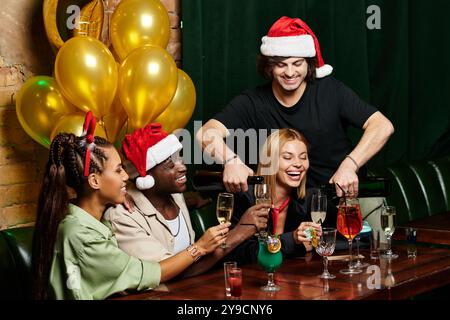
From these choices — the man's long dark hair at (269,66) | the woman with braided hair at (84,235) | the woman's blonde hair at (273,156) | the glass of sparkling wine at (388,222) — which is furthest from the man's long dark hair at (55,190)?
the man's long dark hair at (269,66)

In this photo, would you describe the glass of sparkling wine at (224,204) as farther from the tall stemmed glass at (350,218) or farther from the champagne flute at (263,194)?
the tall stemmed glass at (350,218)

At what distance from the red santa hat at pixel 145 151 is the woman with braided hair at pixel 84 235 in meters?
0.28

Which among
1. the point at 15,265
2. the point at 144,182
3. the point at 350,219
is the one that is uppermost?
the point at 144,182

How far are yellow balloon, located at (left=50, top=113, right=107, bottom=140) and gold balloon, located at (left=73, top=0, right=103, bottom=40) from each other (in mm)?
384

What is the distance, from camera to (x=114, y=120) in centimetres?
295

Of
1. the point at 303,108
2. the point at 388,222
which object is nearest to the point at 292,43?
the point at 303,108

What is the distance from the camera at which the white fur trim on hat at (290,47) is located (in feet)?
10.3

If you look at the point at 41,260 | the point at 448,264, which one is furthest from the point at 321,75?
the point at 41,260

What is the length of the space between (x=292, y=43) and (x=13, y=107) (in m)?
1.12

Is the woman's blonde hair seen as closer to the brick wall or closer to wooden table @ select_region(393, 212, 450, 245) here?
wooden table @ select_region(393, 212, 450, 245)

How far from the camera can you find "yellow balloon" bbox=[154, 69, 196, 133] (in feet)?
9.82

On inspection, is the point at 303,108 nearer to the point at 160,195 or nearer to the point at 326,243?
the point at 160,195
